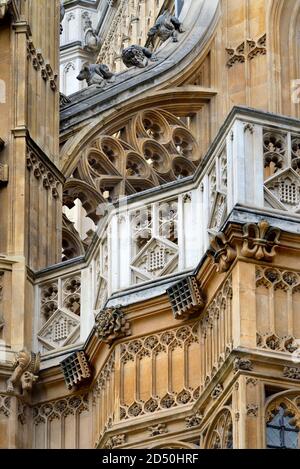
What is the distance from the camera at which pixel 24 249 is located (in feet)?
77.3

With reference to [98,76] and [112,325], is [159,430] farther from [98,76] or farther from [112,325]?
[98,76]

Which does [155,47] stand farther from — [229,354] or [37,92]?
[229,354]

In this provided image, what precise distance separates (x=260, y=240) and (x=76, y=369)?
9.25 feet

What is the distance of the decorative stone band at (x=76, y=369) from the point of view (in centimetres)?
2266

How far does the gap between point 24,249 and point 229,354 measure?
150 inches

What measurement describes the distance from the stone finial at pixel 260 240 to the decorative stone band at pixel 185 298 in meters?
0.85

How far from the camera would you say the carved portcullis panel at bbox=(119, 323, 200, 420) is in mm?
21375

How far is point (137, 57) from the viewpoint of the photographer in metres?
26.8

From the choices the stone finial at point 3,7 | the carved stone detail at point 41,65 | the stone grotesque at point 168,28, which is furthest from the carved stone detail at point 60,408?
the stone grotesque at point 168,28

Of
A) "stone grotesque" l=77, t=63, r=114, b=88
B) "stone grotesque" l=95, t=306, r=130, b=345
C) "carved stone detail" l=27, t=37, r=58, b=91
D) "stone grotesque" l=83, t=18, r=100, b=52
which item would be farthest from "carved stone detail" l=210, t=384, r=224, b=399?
"stone grotesque" l=83, t=18, r=100, b=52

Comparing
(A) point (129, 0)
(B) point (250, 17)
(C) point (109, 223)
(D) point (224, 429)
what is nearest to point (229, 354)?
(D) point (224, 429)

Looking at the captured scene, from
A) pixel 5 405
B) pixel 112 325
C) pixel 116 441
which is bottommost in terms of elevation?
pixel 116 441

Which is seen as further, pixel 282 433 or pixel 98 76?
pixel 98 76

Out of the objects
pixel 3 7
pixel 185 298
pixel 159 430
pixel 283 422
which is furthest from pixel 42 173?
pixel 283 422
